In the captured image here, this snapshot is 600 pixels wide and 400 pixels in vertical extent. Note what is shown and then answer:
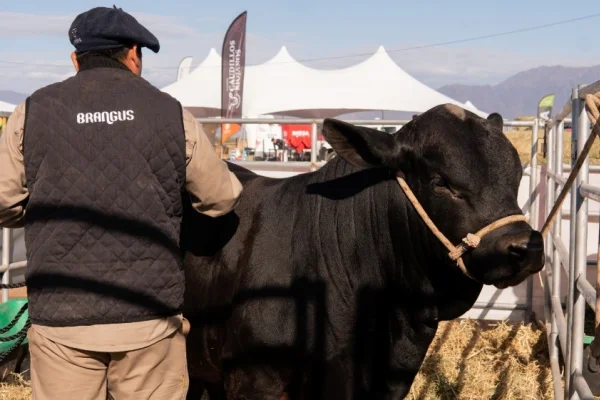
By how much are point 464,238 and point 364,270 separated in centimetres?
50

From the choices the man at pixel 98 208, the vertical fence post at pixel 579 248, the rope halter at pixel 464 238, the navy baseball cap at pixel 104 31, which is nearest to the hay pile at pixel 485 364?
the vertical fence post at pixel 579 248

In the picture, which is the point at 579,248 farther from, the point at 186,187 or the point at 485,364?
the point at 485,364

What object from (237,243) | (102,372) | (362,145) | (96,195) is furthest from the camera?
(237,243)

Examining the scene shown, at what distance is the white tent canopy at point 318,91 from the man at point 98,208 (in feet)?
68.7

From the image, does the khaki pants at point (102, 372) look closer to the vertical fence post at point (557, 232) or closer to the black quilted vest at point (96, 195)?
the black quilted vest at point (96, 195)

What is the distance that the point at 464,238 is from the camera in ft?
9.07

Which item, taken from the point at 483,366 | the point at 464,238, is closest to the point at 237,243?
the point at 464,238

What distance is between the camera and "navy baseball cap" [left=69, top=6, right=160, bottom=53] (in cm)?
259

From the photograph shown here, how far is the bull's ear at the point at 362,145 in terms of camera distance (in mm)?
3014

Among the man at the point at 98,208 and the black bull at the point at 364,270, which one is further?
the black bull at the point at 364,270

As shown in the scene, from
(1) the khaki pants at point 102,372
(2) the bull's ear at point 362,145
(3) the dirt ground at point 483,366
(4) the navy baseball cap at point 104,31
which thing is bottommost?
(3) the dirt ground at point 483,366

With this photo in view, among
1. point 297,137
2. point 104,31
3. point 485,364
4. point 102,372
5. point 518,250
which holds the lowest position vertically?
point 485,364

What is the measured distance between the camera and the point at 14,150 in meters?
2.51

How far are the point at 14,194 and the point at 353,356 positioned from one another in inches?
56.8
